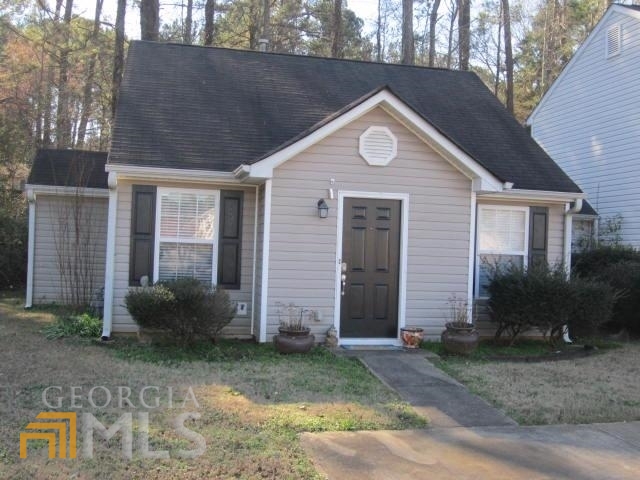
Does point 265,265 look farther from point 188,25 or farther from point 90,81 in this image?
point 90,81

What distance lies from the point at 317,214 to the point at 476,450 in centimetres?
468

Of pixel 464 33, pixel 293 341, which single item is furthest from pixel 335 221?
pixel 464 33

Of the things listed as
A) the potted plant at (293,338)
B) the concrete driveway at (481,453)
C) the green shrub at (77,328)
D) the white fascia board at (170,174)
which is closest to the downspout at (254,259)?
the white fascia board at (170,174)

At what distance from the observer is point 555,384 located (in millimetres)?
7215

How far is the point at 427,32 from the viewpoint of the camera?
2842 cm

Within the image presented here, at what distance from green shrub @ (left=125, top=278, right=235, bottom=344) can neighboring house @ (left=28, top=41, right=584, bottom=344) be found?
74 cm

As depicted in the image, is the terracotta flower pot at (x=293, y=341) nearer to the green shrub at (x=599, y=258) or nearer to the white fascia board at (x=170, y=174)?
the white fascia board at (x=170, y=174)

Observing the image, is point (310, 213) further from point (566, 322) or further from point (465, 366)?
point (566, 322)

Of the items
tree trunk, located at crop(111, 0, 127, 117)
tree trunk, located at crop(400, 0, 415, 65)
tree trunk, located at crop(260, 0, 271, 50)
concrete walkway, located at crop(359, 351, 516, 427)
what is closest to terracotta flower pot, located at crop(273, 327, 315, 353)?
concrete walkway, located at crop(359, 351, 516, 427)

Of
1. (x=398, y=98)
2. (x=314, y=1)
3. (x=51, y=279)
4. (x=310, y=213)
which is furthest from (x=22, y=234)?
(x=314, y=1)

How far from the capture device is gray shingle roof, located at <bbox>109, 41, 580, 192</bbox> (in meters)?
9.51

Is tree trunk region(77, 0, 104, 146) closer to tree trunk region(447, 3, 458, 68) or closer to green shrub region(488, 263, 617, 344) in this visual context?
tree trunk region(447, 3, 458, 68)

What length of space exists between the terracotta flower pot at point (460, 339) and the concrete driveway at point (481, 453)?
9.73ft

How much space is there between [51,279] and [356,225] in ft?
23.6
